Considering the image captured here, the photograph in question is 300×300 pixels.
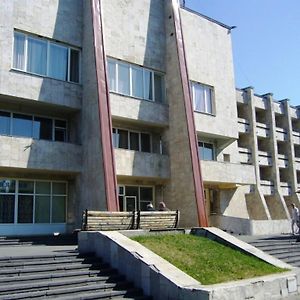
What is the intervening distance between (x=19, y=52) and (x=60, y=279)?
1249cm

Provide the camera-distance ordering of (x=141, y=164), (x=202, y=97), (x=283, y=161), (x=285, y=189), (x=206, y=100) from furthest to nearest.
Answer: (x=283, y=161) → (x=285, y=189) → (x=206, y=100) → (x=202, y=97) → (x=141, y=164)

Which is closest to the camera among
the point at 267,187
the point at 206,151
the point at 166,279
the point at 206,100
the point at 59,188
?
the point at 166,279

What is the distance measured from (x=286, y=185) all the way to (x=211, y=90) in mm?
22129

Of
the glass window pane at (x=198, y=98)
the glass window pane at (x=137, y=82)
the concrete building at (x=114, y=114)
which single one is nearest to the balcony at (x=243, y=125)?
the concrete building at (x=114, y=114)

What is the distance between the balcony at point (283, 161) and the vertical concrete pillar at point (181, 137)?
24.5 m

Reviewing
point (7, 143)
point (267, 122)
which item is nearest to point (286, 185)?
point (267, 122)

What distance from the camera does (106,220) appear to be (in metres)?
13.5

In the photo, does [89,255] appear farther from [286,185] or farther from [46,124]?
[286,185]

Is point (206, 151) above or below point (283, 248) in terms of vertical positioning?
above

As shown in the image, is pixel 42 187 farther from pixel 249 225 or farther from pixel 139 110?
pixel 249 225

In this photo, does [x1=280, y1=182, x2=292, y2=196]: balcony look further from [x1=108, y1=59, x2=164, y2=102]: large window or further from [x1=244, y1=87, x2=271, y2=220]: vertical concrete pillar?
[x1=108, y1=59, x2=164, y2=102]: large window

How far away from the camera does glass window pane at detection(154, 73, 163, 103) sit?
77.4 feet

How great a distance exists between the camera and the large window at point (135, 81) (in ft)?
71.2

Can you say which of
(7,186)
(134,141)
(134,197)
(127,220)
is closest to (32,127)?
(7,186)
